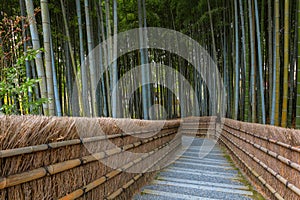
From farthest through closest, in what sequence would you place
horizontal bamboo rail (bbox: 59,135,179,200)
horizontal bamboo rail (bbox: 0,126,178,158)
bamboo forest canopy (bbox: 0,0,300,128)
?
bamboo forest canopy (bbox: 0,0,300,128)
horizontal bamboo rail (bbox: 59,135,179,200)
horizontal bamboo rail (bbox: 0,126,178,158)

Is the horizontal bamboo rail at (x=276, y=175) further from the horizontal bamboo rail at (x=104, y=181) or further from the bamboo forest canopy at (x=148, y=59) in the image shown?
the horizontal bamboo rail at (x=104, y=181)

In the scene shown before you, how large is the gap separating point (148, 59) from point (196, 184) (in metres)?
4.31

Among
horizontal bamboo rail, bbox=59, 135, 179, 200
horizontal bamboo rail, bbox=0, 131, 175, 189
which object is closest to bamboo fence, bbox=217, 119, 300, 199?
horizontal bamboo rail, bbox=59, 135, 179, 200

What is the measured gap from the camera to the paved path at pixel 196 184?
7.52 feet

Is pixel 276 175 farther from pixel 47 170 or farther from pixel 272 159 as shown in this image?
pixel 47 170

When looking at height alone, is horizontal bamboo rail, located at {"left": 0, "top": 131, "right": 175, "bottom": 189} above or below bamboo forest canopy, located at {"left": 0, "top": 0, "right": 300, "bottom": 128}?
below

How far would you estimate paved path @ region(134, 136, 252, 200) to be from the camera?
2291mm

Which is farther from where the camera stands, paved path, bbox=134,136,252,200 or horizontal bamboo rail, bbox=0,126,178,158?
paved path, bbox=134,136,252,200

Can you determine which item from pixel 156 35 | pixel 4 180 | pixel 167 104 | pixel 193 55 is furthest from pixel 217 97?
pixel 4 180

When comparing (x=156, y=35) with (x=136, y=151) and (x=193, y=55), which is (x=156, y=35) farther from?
(x=136, y=151)

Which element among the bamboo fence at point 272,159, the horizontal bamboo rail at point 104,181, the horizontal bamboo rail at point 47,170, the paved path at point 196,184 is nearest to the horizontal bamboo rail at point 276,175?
the bamboo fence at point 272,159

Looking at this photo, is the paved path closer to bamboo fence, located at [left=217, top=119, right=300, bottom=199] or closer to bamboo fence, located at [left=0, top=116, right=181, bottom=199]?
bamboo fence, located at [left=217, top=119, right=300, bottom=199]

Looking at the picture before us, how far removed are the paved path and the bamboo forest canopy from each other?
1.04 m

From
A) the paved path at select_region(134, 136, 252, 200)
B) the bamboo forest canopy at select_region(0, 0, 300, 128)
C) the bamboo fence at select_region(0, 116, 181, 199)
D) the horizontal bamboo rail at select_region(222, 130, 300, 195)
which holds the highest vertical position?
the bamboo forest canopy at select_region(0, 0, 300, 128)
